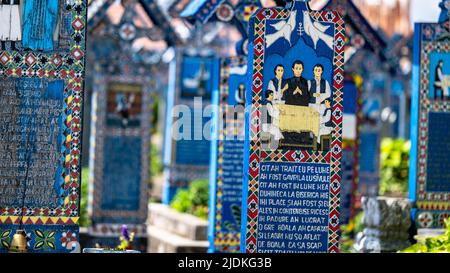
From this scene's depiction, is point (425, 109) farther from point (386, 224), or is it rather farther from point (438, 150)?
point (386, 224)

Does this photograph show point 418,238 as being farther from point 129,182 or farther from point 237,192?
point 129,182

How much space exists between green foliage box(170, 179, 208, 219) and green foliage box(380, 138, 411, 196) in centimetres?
464

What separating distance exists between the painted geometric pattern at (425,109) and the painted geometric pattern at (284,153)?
3284 mm

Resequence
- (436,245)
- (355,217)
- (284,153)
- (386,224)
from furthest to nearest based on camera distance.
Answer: (355,217), (386,224), (436,245), (284,153)

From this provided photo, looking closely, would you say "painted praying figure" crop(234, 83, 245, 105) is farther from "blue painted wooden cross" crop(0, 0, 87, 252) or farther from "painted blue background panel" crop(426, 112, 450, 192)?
"blue painted wooden cross" crop(0, 0, 87, 252)

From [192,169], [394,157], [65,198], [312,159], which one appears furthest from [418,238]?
[394,157]

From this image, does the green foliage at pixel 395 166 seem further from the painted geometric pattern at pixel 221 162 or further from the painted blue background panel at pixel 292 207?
the painted blue background panel at pixel 292 207

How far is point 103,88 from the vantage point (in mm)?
20406

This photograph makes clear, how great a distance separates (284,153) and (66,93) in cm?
216

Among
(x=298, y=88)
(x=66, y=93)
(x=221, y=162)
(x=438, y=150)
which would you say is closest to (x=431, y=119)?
(x=438, y=150)

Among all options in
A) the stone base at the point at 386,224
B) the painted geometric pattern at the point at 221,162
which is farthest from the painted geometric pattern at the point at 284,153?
the painted geometric pattern at the point at 221,162

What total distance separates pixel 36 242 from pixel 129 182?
8639 mm

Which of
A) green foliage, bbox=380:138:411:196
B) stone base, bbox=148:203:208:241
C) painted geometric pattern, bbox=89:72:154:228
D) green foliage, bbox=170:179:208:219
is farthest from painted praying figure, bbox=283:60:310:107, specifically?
green foliage, bbox=380:138:411:196

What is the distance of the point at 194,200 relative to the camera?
20.8 metres
